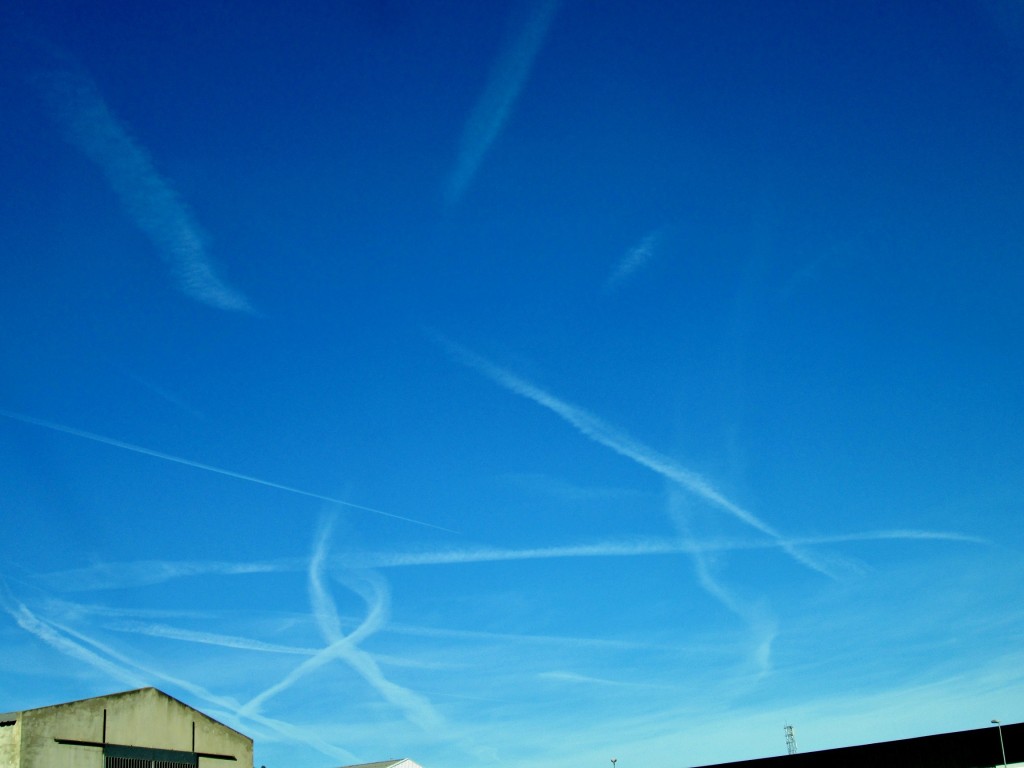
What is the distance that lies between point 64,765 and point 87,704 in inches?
99.0

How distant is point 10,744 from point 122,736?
5705 mm

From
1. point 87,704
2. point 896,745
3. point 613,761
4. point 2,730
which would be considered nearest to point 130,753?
point 87,704

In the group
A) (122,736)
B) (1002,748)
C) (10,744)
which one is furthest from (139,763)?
(1002,748)

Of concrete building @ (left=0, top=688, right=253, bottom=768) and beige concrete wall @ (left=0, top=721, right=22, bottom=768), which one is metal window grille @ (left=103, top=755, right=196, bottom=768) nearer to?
concrete building @ (left=0, top=688, right=253, bottom=768)

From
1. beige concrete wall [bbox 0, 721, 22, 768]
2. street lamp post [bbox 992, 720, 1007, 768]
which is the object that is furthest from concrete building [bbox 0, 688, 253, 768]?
street lamp post [bbox 992, 720, 1007, 768]

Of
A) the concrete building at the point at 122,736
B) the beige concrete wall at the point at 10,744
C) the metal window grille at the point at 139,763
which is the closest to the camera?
the beige concrete wall at the point at 10,744

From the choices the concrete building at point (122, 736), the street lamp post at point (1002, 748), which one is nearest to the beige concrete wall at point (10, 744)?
the concrete building at point (122, 736)

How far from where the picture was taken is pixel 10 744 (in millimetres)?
36969

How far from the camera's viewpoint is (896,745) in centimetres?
6975

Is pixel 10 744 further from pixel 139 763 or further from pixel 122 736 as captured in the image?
pixel 139 763

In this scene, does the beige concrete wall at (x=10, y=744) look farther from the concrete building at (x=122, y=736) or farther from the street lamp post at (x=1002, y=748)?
the street lamp post at (x=1002, y=748)

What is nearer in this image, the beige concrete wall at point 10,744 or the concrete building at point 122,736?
the beige concrete wall at point 10,744

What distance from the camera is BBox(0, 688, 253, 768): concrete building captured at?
3747 centimetres

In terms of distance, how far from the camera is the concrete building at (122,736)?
1475 inches
